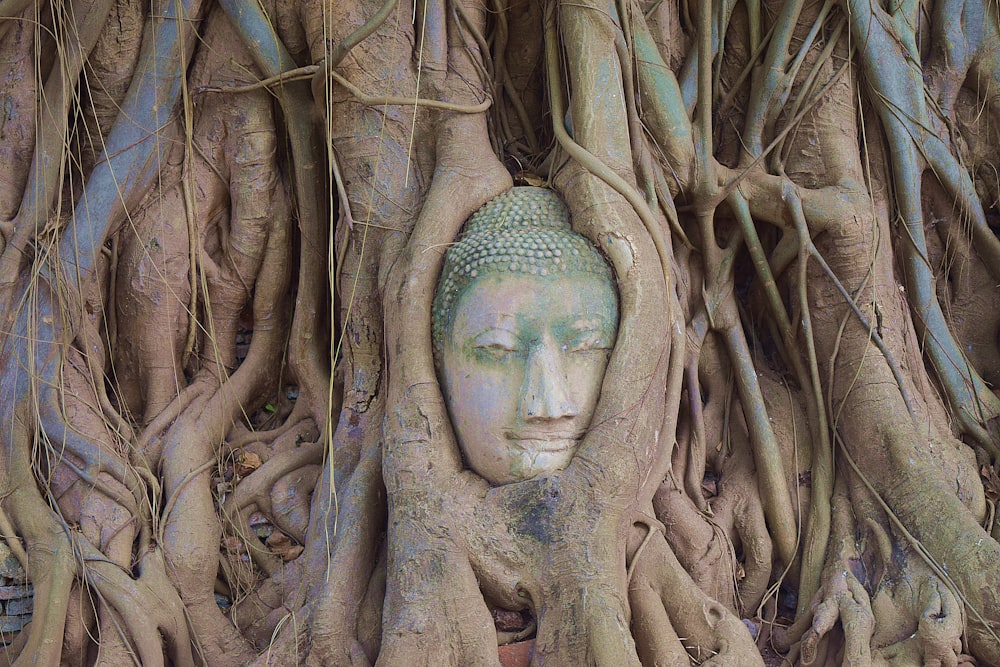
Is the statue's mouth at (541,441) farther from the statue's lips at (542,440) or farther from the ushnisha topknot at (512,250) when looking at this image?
the ushnisha topknot at (512,250)

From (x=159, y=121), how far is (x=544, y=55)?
125 centimetres

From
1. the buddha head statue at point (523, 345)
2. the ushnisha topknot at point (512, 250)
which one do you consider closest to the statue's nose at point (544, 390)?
the buddha head statue at point (523, 345)

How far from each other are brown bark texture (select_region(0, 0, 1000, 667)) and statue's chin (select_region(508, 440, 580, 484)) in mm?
64

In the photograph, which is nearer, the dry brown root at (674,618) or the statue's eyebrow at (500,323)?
the dry brown root at (674,618)

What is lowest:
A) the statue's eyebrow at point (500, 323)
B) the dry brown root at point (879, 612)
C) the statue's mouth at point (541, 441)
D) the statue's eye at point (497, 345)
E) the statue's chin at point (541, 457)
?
the dry brown root at point (879, 612)

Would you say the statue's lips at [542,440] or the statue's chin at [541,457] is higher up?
the statue's lips at [542,440]

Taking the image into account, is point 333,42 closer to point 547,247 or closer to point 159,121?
→ point 159,121

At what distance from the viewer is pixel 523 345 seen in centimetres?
251

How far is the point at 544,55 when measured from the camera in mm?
3135

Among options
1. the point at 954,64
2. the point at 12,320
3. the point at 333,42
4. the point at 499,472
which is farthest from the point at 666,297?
the point at 12,320

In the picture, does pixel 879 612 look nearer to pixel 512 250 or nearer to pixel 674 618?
pixel 674 618

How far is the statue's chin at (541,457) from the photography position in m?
2.48

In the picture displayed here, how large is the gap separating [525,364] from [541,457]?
243 mm

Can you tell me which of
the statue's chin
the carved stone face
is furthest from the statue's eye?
the statue's chin
